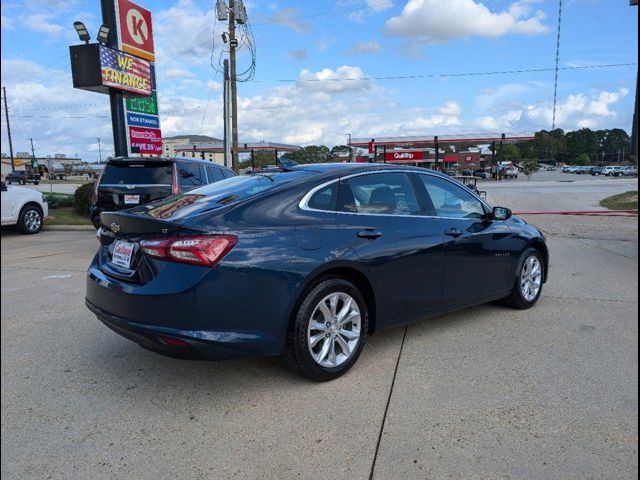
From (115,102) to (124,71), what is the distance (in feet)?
2.92

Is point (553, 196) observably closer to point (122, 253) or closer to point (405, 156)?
point (122, 253)

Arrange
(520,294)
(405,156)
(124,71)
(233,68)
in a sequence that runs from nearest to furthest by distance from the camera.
Result: 1. (520,294)
2. (124,71)
3. (233,68)
4. (405,156)

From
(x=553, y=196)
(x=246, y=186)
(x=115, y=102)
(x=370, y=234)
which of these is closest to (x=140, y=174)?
(x=246, y=186)

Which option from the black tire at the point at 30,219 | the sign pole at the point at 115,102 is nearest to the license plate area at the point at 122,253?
the black tire at the point at 30,219

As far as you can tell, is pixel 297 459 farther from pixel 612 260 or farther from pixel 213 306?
pixel 612 260

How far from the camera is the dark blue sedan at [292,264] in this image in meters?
3.04

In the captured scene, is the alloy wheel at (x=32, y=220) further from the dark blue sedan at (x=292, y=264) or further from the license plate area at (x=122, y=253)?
the license plate area at (x=122, y=253)

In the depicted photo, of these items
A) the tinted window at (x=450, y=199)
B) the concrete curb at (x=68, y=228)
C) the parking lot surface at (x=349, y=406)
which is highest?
the tinted window at (x=450, y=199)

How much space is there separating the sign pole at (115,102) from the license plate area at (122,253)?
37.3ft

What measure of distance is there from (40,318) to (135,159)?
4.06 meters

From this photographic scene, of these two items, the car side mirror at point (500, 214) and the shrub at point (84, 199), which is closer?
the car side mirror at point (500, 214)

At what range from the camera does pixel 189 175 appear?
28.6 ft

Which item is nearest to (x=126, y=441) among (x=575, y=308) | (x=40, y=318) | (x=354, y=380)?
(x=354, y=380)

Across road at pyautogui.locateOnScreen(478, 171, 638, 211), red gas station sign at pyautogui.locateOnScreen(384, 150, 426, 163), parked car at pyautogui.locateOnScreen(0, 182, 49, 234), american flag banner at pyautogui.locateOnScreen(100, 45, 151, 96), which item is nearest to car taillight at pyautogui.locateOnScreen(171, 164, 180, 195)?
parked car at pyautogui.locateOnScreen(0, 182, 49, 234)
